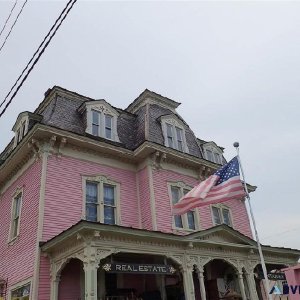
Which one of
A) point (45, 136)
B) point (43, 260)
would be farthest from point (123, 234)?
point (45, 136)

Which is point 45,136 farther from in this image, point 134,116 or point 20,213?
point 134,116

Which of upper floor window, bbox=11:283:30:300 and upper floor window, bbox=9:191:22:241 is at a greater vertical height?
upper floor window, bbox=9:191:22:241

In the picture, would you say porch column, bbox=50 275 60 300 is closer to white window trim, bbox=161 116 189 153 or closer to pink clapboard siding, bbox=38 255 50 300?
pink clapboard siding, bbox=38 255 50 300

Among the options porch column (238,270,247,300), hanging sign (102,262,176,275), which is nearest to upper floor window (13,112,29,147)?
hanging sign (102,262,176,275)

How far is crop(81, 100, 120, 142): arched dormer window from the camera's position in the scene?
16062 mm

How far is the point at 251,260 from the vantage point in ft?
47.9

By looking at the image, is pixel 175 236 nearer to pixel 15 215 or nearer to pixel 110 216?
pixel 110 216

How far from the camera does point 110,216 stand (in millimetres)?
14680

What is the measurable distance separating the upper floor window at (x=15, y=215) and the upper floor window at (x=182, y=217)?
22.1ft

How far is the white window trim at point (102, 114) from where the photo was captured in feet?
52.4

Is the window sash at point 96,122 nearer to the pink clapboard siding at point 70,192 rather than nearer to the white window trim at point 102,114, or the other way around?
the white window trim at point 102,114

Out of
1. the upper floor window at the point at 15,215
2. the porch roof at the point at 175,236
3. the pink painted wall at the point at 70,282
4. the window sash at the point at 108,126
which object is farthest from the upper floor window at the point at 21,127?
the pink painted wall at the point at 70,282

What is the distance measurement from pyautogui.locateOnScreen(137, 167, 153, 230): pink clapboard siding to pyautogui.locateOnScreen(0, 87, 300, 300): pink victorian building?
46mm

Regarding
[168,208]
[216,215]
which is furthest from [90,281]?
[216,215]
